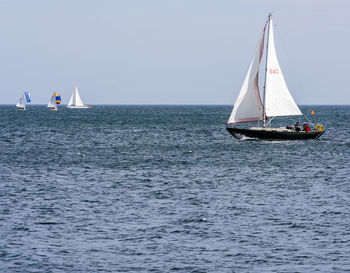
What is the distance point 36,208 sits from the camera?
32.2m

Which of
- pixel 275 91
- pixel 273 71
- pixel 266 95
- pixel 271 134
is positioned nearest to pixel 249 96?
pixel 266 95

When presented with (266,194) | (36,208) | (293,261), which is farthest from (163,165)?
(293,261)

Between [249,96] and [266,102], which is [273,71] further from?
[249,96]

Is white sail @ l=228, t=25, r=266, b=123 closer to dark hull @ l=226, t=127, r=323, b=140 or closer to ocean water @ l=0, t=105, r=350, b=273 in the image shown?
dark hull @ l=226, t=127, r=323, b=140

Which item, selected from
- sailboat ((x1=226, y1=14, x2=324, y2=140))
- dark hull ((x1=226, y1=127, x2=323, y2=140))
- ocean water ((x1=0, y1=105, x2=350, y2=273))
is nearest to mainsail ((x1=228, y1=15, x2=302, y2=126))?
sailboat ((x1=226, y1=14, x2=324, y2=140))

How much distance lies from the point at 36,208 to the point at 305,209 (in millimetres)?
14623

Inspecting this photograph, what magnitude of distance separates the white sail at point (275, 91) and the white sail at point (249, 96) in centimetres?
216

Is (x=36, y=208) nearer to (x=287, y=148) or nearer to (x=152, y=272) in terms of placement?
(x=152, y=272)

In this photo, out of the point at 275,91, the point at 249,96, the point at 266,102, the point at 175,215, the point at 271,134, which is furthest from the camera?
the point at 275,91

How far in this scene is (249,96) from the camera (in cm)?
7112

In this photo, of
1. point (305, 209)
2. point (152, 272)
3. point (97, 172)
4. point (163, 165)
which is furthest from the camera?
point (163, 165)

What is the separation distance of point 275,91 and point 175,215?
152 ft

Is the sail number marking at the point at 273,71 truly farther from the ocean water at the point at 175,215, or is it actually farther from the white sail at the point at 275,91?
the ocean water at the point at 175,215

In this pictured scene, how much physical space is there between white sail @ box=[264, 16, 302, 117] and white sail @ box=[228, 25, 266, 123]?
85.2 inches
